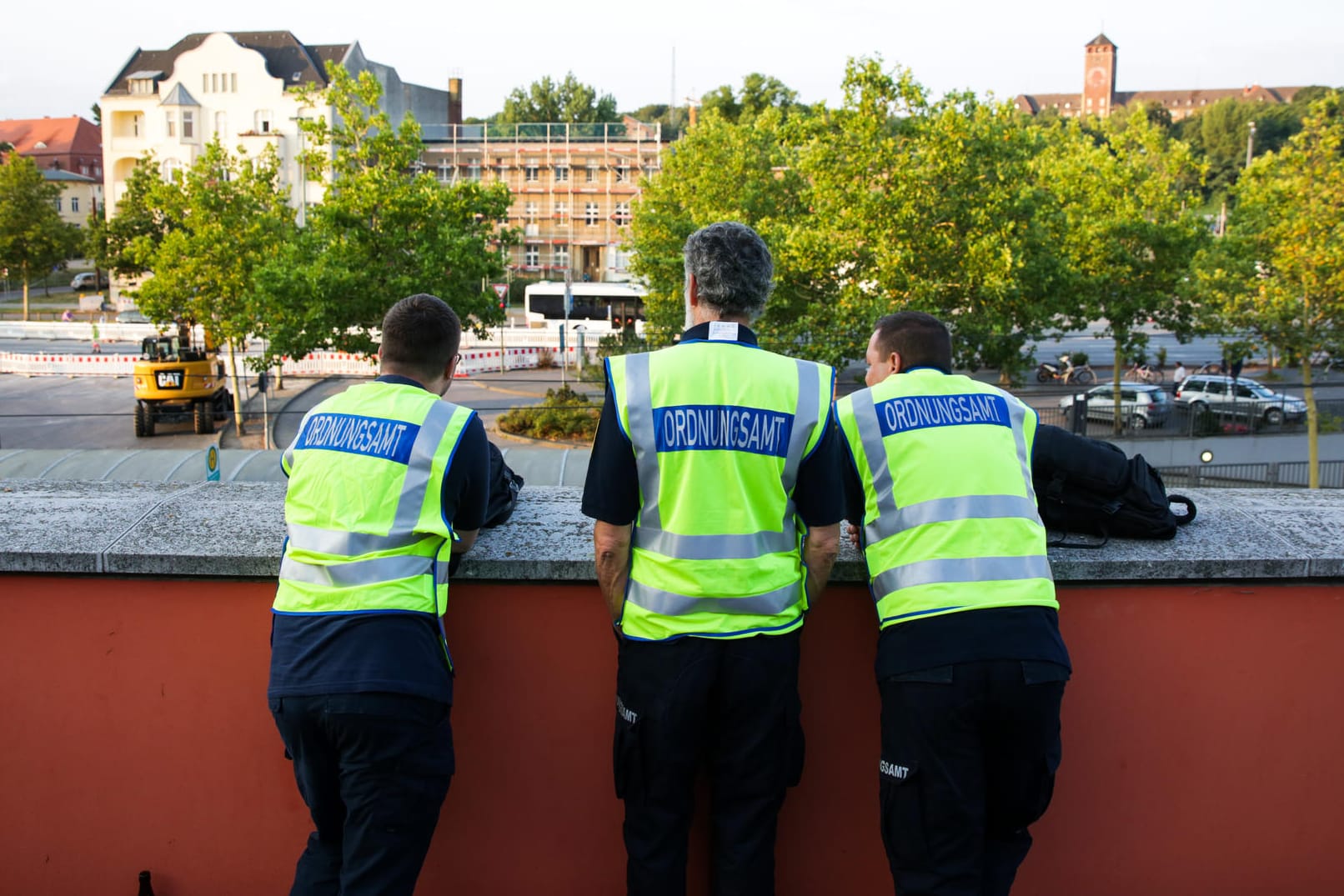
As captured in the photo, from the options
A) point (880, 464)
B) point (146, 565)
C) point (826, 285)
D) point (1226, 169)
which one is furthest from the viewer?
point (1226, 169)

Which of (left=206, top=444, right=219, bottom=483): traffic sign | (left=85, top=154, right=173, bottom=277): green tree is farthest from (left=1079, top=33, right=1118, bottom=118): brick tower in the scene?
(left=206, top=444, right=219, bottom=483): traffic sign

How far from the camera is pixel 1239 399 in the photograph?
98.5 ft

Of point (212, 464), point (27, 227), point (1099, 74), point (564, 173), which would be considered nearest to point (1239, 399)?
point (212, 464)

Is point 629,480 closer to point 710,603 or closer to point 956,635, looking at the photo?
point 710,603

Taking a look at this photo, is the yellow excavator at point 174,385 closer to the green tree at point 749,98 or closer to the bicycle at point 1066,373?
the bicycle at point 1066,373

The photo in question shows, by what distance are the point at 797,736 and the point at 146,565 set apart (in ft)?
6.19

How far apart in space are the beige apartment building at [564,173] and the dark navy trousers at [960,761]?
74683mm

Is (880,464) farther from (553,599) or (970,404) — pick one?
(553,599)

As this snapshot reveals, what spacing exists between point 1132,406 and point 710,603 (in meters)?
27.6

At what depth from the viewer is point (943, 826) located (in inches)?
105

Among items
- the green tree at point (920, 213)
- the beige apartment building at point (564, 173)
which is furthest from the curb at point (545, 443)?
the beige apartment building at point (564, 173)

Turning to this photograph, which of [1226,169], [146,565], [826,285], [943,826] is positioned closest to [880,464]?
[943,826]

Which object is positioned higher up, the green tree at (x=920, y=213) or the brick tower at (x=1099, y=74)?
the brick tower at (x=1099, y=74)

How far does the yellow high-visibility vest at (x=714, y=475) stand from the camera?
2.62m
